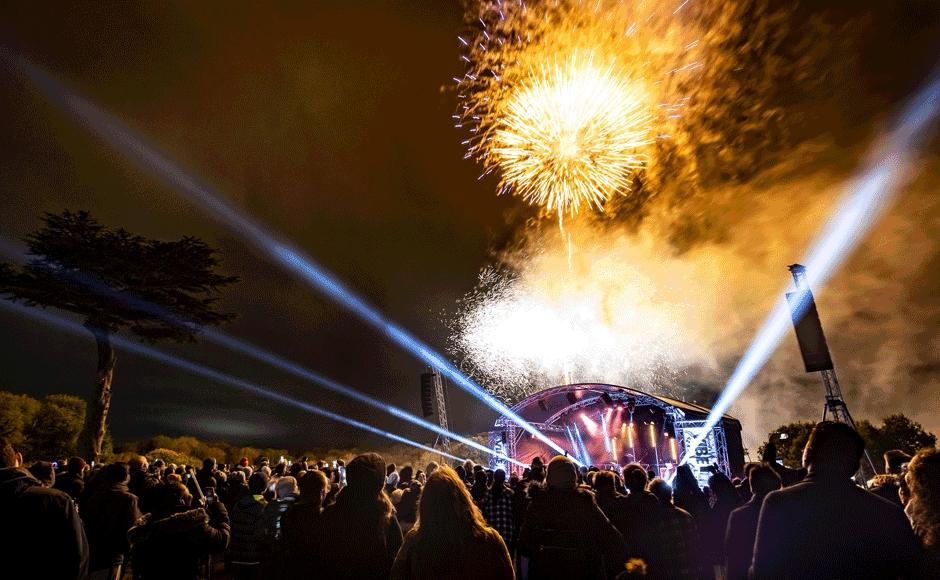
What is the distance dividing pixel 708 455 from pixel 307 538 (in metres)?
21.7

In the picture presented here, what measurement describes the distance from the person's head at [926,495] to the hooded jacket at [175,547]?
5.41 metres

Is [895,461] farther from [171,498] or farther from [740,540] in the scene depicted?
[171,498]

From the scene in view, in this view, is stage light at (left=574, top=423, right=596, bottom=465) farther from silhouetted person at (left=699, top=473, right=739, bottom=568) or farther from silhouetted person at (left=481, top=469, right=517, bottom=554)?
silhouetted person at (left=699, top=473, right=739, bottom=568)

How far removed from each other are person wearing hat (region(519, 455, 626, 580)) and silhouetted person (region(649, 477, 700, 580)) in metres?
0.88

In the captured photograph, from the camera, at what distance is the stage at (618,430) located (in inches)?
835

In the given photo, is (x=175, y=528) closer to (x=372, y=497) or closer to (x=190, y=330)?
(x=372, y=497)

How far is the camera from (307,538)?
3330 mm

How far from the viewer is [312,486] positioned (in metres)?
3.62

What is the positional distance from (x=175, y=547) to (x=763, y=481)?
6.10m

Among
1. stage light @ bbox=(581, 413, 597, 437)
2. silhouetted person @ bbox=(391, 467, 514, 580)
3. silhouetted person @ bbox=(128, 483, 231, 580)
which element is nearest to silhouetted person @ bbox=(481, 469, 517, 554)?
silhouetted person @ bbox=(128, 483, 231, 580)

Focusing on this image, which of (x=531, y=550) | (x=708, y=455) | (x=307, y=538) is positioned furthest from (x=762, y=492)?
(x=708, y=455)

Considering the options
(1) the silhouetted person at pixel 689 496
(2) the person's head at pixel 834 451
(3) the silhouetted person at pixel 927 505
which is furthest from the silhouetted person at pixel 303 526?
(1) the silhouetted person at pixel 689 496

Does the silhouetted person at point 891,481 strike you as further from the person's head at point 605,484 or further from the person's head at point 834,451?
the person's head at point 834,451

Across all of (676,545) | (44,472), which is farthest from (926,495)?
(44,472)
